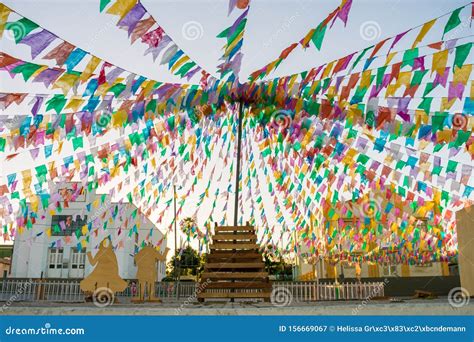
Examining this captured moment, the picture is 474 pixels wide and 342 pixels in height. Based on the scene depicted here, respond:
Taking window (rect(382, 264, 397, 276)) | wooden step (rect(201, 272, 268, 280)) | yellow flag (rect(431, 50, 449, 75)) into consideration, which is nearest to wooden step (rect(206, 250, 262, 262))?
wooden step (rect(201, 272, 268, 280))

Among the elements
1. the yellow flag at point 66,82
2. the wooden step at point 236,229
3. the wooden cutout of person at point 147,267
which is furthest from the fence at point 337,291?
the yellow flag at point 66,82

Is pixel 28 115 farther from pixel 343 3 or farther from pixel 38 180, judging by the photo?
pixel 343 3

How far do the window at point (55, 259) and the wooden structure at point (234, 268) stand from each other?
29.9m

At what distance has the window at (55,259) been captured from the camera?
35.3 m

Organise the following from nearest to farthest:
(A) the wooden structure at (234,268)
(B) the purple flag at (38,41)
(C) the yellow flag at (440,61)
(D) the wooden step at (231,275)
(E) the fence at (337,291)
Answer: (B) the purple flag at (38,41) → (C) the yellow flag at (440,61) → (A) the wooden structure at (234,268) → (D) the wooden step at (231,275) → (E) the fence at (337,291)

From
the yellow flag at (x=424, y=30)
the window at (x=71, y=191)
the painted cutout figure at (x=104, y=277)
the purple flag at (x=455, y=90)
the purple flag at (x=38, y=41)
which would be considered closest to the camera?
the yellow flag at (x=424, y=30)

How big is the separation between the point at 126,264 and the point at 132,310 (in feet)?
108

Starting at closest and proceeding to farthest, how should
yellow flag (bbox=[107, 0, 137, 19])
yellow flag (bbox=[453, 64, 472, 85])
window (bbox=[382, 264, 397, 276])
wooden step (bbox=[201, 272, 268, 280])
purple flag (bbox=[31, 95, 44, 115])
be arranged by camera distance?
1. yellow flag (bbox=[107, 0, 137, 19])
2. yellow flag (bbox=[453, 64, 472, 85])
3. purple flag (bbox=[31, 95, 44, 115])
4. wooden step (bbox=[201, 272, 268, 280])
5. window (bbox=[382, 264, 397, 276])

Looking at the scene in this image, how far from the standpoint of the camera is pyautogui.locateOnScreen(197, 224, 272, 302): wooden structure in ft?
28.3

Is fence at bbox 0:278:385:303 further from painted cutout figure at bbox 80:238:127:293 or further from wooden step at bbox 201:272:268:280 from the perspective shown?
painted cutout figure at bbox 80:238:127:293

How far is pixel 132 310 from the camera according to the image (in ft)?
19.3

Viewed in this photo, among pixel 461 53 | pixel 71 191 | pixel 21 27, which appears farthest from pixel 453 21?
pixel 71 191

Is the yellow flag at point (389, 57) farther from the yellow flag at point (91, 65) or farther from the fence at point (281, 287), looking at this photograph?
the fence at point (281, 287)

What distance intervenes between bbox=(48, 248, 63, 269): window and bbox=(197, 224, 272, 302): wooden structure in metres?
29.9
